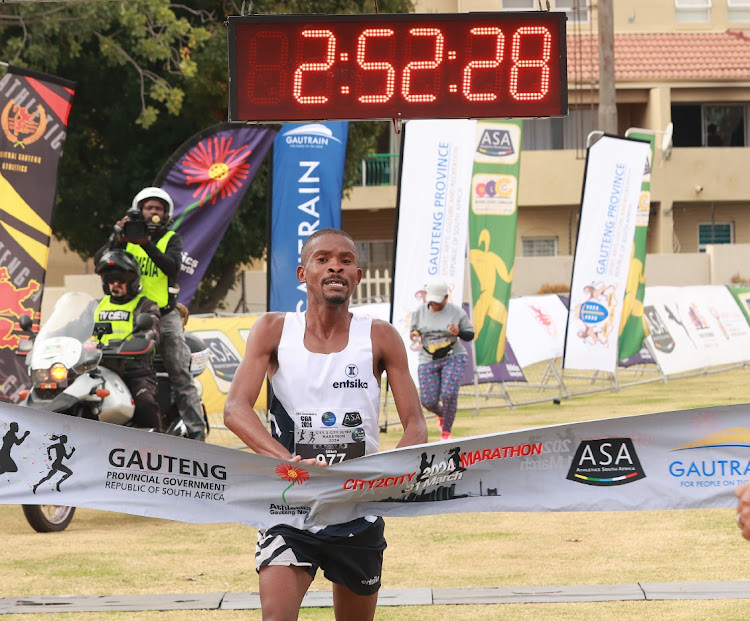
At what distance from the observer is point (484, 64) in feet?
26.1

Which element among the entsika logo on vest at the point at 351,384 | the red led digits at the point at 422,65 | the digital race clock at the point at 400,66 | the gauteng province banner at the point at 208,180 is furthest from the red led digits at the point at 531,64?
the gauteng province banner at the point at 208,180

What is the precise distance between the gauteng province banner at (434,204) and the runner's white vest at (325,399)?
36.2 ft

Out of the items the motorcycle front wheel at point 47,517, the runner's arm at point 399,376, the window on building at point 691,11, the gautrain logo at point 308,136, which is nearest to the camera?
the runner's arm at point 399,376

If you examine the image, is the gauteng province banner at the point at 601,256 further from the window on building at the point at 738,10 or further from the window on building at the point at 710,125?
the window on building at the point at 738,10

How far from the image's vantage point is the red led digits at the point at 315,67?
7.83 meters

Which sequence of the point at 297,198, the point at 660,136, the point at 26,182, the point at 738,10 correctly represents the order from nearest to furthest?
the point at 26,182 < the point at 297,198 < the point at 660,136 < the point at 738,10

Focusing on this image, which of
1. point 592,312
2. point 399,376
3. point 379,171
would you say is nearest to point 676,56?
point 379,171

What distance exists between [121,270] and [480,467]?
5.07m

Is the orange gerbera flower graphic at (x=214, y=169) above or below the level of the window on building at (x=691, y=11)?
below

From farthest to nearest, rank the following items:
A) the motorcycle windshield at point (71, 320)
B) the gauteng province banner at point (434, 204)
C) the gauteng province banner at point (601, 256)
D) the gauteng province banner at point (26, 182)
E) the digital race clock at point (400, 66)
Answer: the gauteng province banner at point (601, 256) → the gauteng province banner at point (434, 204) → the gauteng province banner at point (26, 182) → the motorcycle windshield at point (71, 320) → the digital race clock at point (400, 66)

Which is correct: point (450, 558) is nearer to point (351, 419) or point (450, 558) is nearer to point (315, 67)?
point (315, 67)

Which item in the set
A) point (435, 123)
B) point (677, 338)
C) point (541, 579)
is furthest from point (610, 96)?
point (541, 579)

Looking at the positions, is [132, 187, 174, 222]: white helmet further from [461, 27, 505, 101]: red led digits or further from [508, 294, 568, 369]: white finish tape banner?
[508, 294, 568, 369]: white finish tape banner

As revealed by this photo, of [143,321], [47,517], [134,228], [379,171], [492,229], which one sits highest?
[379,171]
